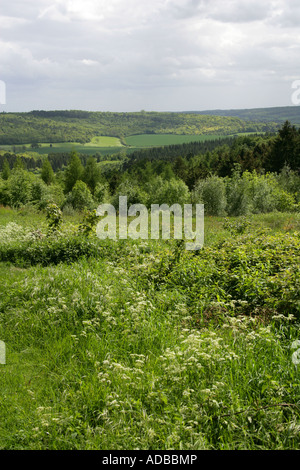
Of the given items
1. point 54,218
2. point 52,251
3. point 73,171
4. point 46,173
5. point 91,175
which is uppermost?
point 73,171

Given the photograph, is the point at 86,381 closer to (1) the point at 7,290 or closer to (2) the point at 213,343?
(2) the point at 213,343

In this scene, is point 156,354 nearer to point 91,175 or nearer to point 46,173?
point 91,175

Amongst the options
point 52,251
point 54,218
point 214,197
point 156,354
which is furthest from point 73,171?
point 156,354

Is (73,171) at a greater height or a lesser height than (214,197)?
greater

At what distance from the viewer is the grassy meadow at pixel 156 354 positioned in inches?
136

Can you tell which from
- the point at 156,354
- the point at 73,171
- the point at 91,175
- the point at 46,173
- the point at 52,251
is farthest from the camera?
the point at 46,173

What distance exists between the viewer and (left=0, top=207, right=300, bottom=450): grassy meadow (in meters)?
3.45

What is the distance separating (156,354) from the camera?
Answer: 4.86 m

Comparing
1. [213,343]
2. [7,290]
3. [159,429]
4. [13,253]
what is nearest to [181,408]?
[159,429]

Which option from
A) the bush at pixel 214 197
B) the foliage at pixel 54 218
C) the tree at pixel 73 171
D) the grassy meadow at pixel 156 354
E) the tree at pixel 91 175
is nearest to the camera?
the grassy meadow at pixel 156 354

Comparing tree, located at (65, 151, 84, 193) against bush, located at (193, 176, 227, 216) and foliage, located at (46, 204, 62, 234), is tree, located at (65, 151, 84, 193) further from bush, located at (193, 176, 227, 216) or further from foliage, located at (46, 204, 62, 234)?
foliage, located at (46, 204, 62, 234)

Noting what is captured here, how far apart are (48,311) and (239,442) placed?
13.1 feet

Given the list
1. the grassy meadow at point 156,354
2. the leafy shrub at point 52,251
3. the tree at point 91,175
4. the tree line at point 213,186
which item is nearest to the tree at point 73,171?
the tree line at point 213,186

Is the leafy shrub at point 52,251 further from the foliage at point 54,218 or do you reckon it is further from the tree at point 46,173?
the tree at point 46,173
